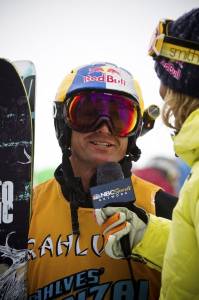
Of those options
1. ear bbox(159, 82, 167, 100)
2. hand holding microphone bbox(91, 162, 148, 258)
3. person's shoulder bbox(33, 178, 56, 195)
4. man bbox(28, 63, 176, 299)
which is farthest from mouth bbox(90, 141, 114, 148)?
ear bbox(159, 82, 167, 100)

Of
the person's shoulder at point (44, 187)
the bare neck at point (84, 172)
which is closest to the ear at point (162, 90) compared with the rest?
the bare neck at point (84, 172)

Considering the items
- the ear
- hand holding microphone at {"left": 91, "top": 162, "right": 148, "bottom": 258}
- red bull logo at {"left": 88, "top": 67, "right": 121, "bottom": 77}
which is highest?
the ear

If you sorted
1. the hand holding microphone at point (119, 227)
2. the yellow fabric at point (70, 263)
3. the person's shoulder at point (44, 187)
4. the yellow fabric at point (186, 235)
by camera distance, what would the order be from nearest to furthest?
the yellow fabric at point (186, 235) → the hand holding microphone at point (119, 227) → the yellow fabric at point (70, 263) → the person's shoulder at point (44, 187)

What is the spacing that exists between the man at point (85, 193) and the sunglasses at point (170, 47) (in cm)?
85

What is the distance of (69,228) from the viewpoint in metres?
2.48

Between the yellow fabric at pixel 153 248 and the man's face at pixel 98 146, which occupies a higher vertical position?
the man's face at pixel 98 146

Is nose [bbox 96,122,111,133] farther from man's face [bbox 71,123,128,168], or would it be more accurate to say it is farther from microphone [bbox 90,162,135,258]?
microphone [bbox 90,162,135,258]

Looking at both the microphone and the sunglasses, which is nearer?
the sunglasses

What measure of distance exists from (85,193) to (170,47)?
1.37 meters

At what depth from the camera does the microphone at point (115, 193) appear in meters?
1.82

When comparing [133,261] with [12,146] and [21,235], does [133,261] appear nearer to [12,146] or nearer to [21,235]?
[21,235]

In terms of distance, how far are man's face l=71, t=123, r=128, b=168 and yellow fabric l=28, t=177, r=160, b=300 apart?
1.41 ft

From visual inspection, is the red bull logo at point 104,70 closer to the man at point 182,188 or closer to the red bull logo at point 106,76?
the red bull logo at point 106,76

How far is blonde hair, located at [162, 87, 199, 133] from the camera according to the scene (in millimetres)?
1581
